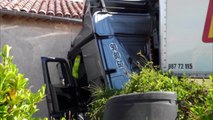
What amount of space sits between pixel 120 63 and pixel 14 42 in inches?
211

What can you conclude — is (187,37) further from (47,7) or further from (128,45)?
(47,7)

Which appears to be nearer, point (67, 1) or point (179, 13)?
point (179, 13)

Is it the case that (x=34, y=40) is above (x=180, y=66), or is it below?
above

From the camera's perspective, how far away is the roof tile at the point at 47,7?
12320mm

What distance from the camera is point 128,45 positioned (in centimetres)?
814

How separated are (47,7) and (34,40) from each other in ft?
4.95

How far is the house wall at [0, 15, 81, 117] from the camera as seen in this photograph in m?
12.1

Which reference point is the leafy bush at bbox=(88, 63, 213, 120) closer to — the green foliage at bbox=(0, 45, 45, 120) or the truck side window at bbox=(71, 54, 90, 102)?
the green foliage at bbox=(0, 45, 45, 120)

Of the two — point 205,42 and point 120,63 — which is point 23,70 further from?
point 205,42

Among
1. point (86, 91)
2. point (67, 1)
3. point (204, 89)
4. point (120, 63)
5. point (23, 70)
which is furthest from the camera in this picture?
point (67, 1)

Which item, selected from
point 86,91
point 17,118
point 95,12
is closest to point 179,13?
point 95,12

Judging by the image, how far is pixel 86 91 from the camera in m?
9.31

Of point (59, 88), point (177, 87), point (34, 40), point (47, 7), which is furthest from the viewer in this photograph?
point (47, 7)

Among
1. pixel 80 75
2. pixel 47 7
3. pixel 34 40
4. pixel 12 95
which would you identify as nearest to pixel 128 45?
pixel 80 75
